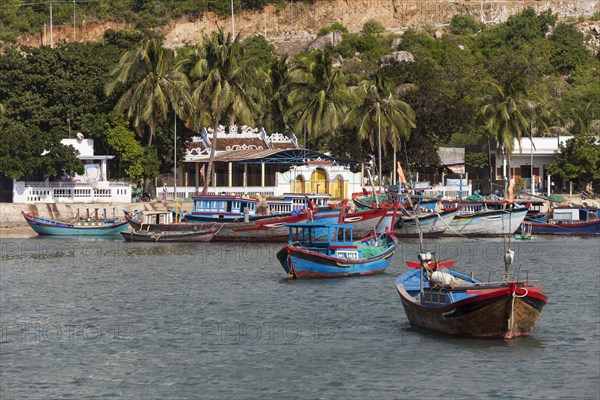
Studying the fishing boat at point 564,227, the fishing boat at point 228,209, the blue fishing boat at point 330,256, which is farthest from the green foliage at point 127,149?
the blue fishing boat at point 330,256

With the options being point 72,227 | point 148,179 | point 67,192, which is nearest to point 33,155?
point 67,192

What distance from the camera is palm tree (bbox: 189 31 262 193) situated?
277ft

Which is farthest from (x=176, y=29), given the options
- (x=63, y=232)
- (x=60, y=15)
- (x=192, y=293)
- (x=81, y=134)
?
(x=192, y=293)

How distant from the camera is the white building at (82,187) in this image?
78.3 meters

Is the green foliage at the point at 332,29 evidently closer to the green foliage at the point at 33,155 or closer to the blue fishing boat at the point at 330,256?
the green foliage at the point at 33,155

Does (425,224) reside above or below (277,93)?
below

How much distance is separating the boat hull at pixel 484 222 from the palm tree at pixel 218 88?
2202 centimetres

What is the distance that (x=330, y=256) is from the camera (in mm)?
45031

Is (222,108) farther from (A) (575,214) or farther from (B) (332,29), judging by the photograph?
(B) (332,29)

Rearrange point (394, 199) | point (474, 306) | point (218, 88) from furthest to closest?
1. point (218, 88)
2. point (394, 199)
3. point (474, 306)

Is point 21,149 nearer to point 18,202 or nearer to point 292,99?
point 18,202

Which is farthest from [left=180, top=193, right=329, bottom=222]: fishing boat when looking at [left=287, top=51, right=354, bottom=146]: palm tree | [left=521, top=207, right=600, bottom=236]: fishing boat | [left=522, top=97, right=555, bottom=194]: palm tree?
[left=522, top=97, right=555, bottom=194]: palm tree

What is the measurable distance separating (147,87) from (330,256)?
134 ft

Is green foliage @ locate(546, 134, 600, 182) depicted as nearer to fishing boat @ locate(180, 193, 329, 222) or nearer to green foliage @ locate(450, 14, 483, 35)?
fishing boat @ locate(180, 193, 329, 222)
